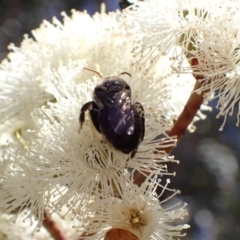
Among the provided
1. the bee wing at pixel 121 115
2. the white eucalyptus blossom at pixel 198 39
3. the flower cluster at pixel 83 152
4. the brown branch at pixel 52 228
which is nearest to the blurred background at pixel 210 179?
the flower cluster at pixel 83 152

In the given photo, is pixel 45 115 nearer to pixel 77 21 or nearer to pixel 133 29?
pixel 133 29

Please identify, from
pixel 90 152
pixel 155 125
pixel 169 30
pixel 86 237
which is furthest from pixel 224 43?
pixel 86 237

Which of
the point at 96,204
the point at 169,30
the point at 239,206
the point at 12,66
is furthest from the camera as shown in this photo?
the point at 239,206

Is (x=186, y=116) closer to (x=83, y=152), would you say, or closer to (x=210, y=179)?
(x=83, y=152)

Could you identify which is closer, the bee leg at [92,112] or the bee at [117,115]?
the bee at [117,115]

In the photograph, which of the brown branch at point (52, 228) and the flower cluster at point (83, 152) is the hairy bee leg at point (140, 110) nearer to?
the flower cluster at point (83, 152)

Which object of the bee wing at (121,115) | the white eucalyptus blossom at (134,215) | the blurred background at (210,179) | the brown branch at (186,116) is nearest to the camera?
the bee wing at (121,115)

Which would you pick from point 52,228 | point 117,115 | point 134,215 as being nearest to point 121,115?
point 117,115

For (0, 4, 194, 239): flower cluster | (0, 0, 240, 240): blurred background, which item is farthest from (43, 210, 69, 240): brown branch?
(0, 0, 240, 240): blurred background

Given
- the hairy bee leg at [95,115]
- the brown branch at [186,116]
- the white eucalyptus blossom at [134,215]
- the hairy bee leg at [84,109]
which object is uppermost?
the hairy bee leg at [84,109]
